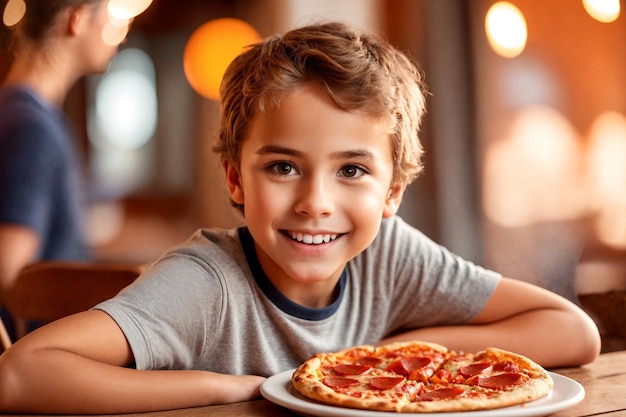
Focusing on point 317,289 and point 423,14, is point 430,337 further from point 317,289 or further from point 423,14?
point 423,14

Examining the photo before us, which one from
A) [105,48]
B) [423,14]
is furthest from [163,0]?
[105,48]

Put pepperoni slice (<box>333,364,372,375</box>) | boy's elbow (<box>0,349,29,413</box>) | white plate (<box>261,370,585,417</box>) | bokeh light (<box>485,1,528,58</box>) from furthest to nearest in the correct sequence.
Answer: bokeh light (<box>485,1,528,58</box>)
pepperoni slice (<box>333,364,372,375</box>)
boy's elbow (<box>0,349,29,413</box>)
white plate (<box>261,370,585,417</box>)

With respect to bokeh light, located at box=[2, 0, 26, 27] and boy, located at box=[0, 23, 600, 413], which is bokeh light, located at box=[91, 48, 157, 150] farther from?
boy, located at box=[0, 23, 600, 413]

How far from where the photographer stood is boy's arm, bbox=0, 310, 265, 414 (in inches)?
38.8

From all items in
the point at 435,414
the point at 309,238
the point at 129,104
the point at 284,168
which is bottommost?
the point at 435,414

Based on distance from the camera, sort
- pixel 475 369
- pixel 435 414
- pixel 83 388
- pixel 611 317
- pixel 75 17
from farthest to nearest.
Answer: pixel 75 17
pixel 611 317
pixel 475 369
pixel 83 388
pixel 435 414

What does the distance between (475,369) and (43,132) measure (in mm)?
1292

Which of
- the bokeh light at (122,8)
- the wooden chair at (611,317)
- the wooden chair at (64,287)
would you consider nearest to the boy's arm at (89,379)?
the wooden chair at (64,287)

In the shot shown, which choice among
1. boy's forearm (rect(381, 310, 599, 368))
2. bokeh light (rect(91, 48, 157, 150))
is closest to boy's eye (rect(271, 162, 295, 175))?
boy's forearm (rect(381, 310, 599, 368))

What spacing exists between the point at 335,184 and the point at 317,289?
0.24m

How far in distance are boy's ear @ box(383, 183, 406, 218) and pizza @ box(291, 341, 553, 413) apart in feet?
0.76

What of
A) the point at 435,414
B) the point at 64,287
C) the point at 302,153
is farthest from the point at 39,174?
the point at 435,414

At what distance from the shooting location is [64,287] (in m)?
1.40

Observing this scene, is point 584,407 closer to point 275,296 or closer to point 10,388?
point 275,296
